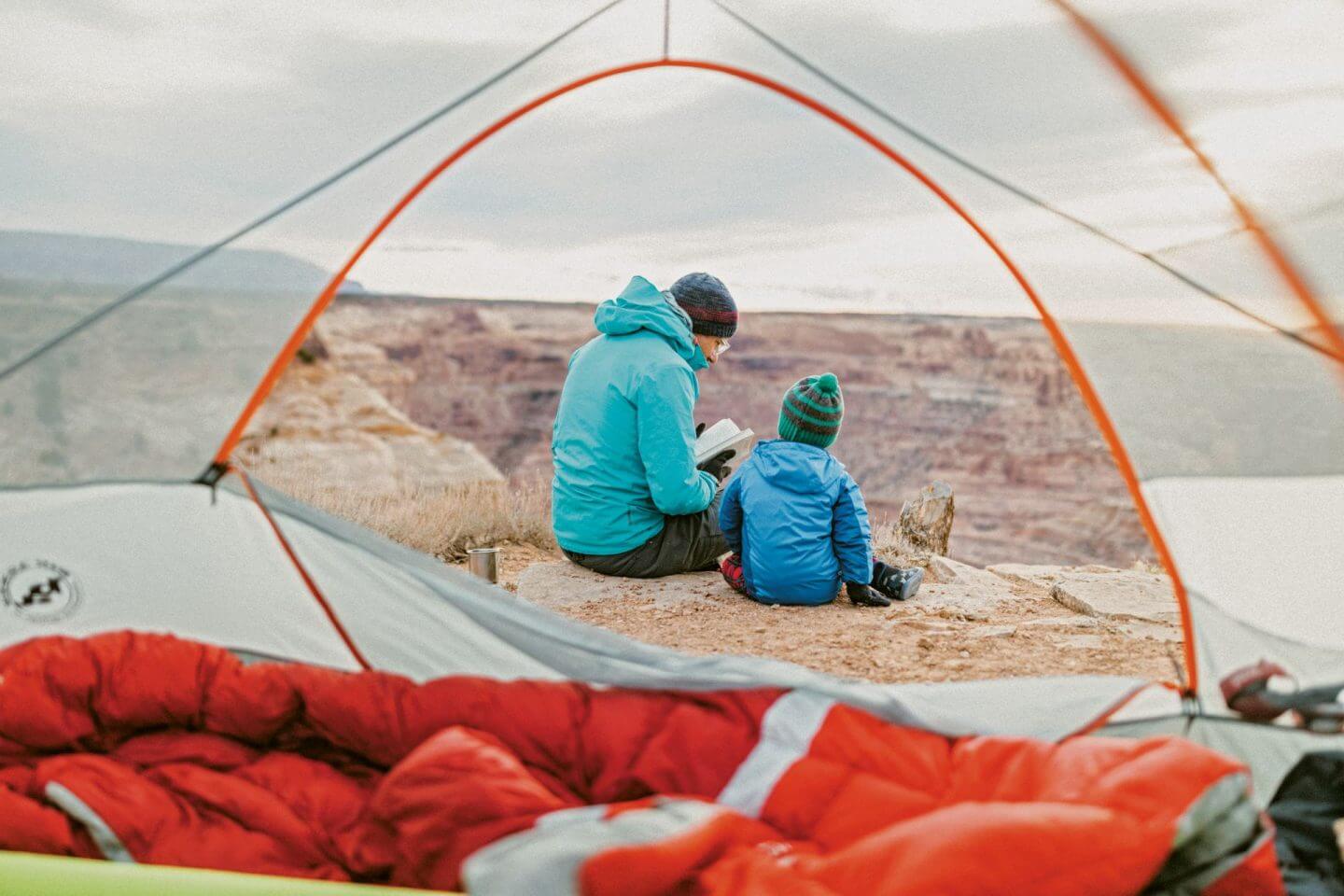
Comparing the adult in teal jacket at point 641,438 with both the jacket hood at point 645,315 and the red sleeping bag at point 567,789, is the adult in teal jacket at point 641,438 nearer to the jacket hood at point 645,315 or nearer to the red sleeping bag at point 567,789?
the jacket hood at point 645,315

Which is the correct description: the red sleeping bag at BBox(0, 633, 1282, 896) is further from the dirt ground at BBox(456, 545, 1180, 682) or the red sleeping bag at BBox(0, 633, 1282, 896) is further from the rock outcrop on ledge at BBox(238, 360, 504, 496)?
the rock outcrop on ledge at BBox(238, 360, 504, 496)

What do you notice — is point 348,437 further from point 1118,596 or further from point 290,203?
point 290,203

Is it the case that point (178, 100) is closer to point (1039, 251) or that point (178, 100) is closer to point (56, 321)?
point (56, 321)

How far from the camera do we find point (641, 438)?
3.84m

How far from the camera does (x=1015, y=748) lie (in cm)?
186

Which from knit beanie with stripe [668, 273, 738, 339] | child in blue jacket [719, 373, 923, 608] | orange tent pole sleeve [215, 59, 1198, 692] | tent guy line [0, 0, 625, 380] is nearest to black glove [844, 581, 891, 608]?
child in blue jacket [719, 373, 923, 608]

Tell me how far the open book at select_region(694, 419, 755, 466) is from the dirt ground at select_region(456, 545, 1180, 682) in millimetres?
485

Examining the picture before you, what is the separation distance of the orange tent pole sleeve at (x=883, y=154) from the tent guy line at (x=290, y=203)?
105 millimetres

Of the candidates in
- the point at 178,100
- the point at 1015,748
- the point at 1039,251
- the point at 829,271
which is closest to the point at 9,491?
the point at 178,100

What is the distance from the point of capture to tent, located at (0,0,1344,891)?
6.97 ft

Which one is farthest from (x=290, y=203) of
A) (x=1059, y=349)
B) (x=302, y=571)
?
(x=1059, y=349)

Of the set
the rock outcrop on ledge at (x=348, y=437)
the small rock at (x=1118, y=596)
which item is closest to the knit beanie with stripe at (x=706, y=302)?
the small rock at (x=1118, y=596)

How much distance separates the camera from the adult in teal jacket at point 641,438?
3848mm

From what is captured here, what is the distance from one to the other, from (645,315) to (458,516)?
6.52ft
